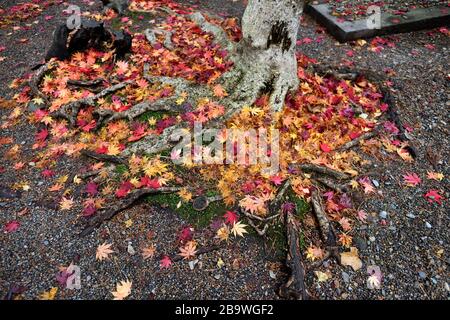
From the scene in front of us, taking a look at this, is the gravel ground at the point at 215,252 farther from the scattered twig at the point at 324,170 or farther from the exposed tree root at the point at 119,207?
the scattered twig at the point at 324,170

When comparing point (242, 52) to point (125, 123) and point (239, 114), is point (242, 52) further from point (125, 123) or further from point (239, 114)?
point (125, 123)

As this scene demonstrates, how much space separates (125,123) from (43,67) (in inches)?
96.2

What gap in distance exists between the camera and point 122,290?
130 inches

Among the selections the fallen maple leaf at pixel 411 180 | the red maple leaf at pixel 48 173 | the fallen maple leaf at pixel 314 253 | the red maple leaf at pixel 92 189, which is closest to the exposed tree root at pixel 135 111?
the red maple leaf at pixel 48 173

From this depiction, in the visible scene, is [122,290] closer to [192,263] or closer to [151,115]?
[192,263]

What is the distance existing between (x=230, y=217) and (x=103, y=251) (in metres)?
1.48

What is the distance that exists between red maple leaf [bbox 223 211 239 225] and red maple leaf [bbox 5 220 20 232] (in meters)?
2.50

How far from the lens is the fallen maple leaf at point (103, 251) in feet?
11.6

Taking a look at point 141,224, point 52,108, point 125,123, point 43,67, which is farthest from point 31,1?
point 141,224

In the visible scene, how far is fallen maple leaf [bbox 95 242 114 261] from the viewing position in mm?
3537

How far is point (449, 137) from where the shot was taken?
4.97 m

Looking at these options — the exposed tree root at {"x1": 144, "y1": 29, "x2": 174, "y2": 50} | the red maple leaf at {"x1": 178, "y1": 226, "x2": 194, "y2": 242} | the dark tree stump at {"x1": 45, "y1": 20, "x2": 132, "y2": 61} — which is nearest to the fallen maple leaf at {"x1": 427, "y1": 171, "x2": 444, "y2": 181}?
the red maple leaf at {"x1": 178, "y1": 226, "x2": 194, "y2": 242}

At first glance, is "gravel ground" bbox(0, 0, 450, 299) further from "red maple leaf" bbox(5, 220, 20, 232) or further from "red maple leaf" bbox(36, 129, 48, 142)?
"red maple leaf" bbox(36, 129, 48, 142)
